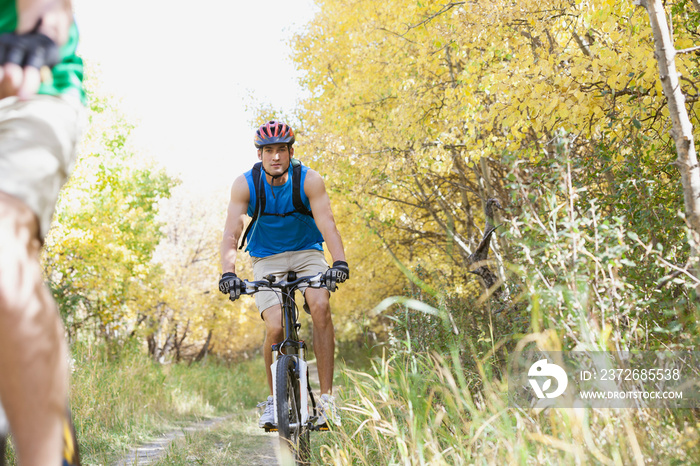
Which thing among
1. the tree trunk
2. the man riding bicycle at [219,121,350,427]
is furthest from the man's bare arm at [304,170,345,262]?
the tree trunk

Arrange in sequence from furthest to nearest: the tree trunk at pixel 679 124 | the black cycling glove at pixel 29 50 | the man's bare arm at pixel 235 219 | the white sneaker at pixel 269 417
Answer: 1. the man's bare arm at pixel 235 219
2. the white sneaker at pixel 269 417
3. the tree trunk at pixel 679 124
4. the black cycling glove at pixel 29 50

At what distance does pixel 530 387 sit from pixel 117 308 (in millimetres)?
13574

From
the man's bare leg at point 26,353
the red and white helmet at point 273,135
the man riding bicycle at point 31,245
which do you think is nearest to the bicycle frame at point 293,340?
the red and white helmet at point 273,135

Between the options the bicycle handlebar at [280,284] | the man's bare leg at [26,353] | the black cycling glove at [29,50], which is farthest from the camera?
the bicycle handlebar at [280,284]

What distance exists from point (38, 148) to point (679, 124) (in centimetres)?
252

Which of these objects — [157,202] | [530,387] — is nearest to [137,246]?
[157,202]

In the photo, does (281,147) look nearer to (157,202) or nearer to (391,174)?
(391,174)

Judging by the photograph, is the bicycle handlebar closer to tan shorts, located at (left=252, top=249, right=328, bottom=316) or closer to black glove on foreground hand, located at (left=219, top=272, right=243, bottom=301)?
black glove on foreground hand, located at (left=219, top=272, right=243, bottom=301)

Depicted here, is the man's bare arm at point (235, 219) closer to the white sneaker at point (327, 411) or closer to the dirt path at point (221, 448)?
the white sneaker at point (327, 411)

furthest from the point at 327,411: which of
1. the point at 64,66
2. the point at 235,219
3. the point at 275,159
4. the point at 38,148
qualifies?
the point at 38,148

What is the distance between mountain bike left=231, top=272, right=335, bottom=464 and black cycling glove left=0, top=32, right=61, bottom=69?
2344 millimetres

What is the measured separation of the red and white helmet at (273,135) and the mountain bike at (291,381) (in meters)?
0.95

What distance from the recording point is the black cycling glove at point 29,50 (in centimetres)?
134

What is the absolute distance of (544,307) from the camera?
2279 millimetres
